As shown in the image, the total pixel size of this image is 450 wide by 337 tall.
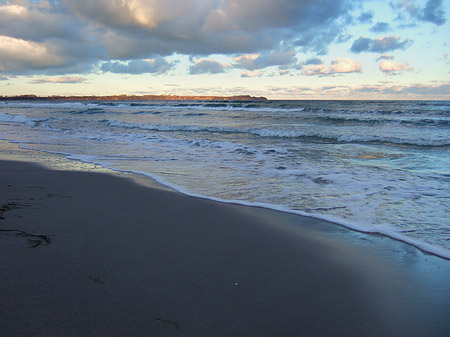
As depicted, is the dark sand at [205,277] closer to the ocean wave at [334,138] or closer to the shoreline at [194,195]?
the shoreline at [194,195]

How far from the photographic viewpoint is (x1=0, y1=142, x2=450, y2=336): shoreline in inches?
70.4

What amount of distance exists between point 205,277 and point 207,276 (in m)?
0.02

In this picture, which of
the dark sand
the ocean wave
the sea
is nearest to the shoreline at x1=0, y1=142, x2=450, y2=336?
the dark sand

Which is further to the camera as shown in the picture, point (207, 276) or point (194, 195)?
point (194, 195)

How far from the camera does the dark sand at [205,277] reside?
5.85 ft

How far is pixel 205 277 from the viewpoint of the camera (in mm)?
2275

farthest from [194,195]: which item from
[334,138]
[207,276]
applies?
[334,138]

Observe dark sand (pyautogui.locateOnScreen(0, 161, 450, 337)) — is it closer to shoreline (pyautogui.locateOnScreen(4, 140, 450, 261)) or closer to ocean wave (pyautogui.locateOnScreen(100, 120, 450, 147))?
shoreline (pyautogui.locateOnScreen(4, 140, 450, 261))

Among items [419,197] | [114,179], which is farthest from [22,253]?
[419,197]

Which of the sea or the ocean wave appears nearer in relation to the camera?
the sea

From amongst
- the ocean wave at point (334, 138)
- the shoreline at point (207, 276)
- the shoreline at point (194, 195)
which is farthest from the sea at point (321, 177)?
the shoreline at point (207, 276)

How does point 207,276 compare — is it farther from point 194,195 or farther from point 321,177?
point 321,177

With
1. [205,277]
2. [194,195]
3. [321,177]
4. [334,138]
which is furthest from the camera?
[334,138]

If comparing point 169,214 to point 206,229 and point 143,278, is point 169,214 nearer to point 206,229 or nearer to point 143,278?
point 206,229
